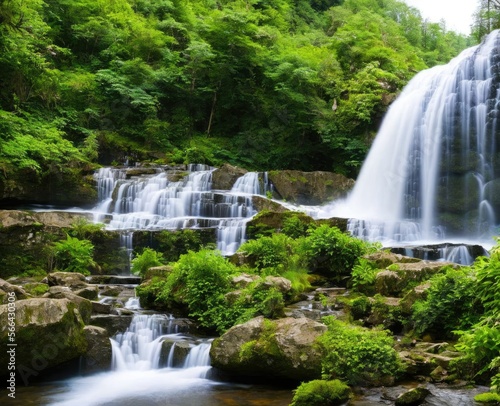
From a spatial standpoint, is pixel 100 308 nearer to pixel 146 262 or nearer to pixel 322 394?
pixel 146 262

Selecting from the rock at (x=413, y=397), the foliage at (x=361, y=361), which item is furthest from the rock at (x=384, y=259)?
the rock at (x=413, y=397)

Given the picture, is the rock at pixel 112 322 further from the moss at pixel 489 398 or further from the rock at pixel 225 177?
the rock at pixel 225 177

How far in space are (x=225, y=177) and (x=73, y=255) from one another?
833cm

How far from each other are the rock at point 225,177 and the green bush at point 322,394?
14505 mm

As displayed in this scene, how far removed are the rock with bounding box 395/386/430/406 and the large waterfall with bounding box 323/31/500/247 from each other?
11.5 meters

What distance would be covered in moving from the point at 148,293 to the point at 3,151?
8.80 metres

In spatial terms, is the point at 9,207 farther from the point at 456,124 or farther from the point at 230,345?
the point at 456,124

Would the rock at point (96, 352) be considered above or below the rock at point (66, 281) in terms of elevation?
below

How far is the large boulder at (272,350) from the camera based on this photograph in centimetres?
742

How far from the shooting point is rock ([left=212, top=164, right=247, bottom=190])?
20688 millimetres

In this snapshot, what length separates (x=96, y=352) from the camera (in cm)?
859

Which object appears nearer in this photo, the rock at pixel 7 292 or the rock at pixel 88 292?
the rock at pixel 7 292

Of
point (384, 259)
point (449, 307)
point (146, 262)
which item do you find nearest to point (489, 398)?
point (449, 307)

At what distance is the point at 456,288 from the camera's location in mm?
8180
